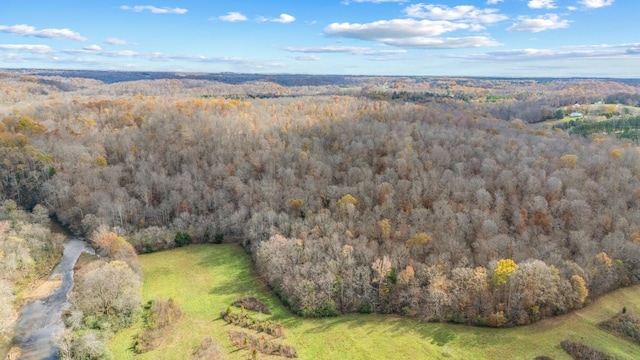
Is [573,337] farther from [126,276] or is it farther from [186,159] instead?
[186,159]

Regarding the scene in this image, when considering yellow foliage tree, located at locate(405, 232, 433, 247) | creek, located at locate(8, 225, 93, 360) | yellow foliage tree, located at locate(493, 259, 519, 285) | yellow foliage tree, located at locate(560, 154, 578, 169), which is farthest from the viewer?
yellow foliage tree, located at locate(560, 154, 578, 169)

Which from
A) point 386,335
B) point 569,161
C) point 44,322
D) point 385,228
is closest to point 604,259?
point 385,228

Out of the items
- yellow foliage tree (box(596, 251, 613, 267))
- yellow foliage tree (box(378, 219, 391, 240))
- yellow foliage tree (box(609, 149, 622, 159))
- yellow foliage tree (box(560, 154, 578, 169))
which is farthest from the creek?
yellow foliage tree (box(609, 149, 622, 159))

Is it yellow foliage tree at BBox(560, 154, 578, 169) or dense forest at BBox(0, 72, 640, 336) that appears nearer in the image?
dense forest at BBox(0, 72, 640, 336)

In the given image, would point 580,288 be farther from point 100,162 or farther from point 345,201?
point 100,162

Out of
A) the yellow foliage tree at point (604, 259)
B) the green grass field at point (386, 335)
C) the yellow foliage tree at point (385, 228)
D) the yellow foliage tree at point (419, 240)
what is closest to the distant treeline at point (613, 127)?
the yellow foliage tree at point (604, 259)

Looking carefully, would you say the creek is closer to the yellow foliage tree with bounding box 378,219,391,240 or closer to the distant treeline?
the yellow foliage tree with bounding box 378,219,391,240
